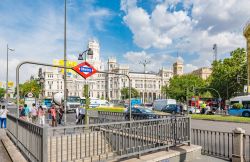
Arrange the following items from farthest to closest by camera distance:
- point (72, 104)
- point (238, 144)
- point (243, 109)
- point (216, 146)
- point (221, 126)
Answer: point (72, 104) → point (243, 109) → point (221, 126) → point (216, 146) → point (238, 144)

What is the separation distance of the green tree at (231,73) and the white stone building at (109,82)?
93818 mm

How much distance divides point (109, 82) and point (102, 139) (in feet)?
518

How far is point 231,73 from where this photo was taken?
185 feet

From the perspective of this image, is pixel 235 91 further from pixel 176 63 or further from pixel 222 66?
pixel 176 63

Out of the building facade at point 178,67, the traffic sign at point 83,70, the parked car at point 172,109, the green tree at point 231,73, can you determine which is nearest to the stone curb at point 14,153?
the traffic sign at point 83,70

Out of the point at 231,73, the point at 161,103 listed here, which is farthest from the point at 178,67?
the point at 161,103

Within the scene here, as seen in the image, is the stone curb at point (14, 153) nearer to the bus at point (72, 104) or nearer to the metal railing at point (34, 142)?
the metal railing at point (34, 142)

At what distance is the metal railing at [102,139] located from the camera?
6383 mm

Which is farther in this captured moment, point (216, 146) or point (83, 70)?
point (216, 146)

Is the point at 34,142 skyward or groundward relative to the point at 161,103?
skyward

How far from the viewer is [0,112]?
19203 mm

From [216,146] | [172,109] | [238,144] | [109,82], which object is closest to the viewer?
[238,144]

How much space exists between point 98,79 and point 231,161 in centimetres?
16196

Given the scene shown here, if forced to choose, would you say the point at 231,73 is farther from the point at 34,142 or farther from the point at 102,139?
the point at 34,142
